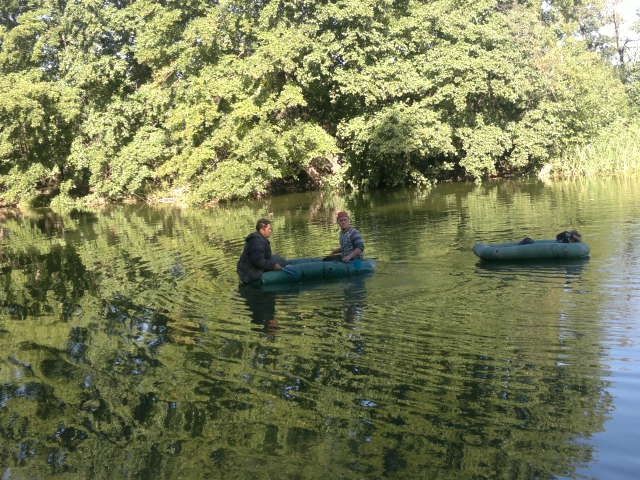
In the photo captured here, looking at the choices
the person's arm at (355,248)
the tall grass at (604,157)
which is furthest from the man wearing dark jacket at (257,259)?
the tall grass at (604,157)

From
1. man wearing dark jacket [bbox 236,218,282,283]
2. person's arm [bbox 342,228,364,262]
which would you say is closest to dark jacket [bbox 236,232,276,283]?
man wearing dark jacket [bbox 236,218,282,283]

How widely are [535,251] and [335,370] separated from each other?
6.11m

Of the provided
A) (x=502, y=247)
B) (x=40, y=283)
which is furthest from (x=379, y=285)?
(x=40, y=283)

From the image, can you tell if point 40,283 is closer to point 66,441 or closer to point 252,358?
point 252,358

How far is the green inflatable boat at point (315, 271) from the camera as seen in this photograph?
11.5 meters

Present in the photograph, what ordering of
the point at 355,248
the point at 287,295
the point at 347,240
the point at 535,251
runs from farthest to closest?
1. the point at 347,240
2. the point at 355,248
3. the point at 535,251
4. the point at 287,295

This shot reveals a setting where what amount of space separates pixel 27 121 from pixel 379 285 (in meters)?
30.2

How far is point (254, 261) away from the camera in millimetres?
11625

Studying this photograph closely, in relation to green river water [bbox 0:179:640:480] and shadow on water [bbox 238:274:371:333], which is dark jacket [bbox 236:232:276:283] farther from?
green river water [bbox 0:179:640:480]

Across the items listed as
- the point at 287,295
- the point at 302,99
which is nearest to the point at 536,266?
the point at 287,295

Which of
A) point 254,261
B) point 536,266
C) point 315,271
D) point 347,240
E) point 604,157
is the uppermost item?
point 604,157

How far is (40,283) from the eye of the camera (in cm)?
1361

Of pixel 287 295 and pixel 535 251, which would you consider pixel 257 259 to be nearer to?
pixel 287 295

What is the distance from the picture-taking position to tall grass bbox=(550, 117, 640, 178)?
29.9 meters
